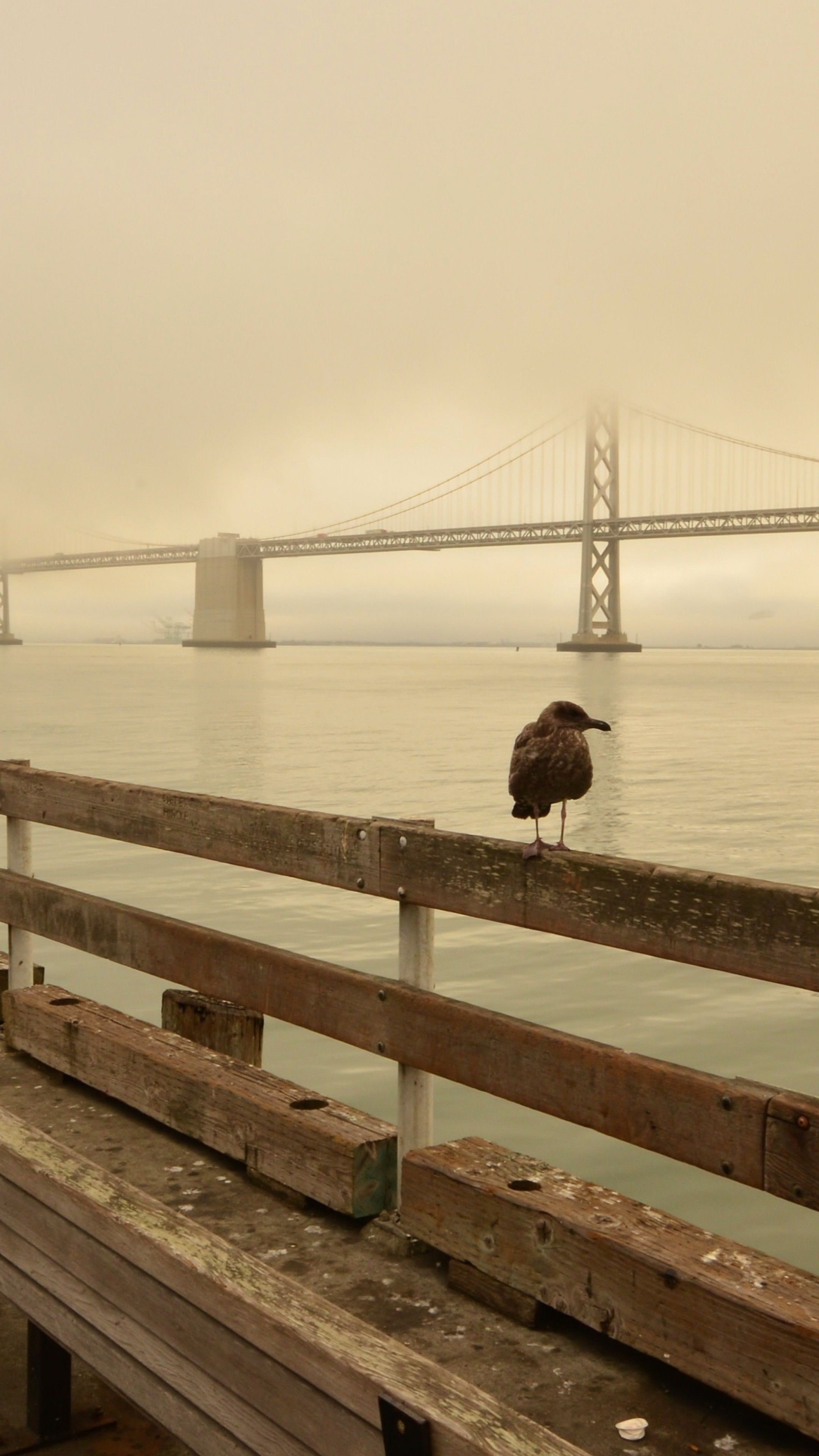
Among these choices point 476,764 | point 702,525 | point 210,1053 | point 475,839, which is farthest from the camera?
point 702,525

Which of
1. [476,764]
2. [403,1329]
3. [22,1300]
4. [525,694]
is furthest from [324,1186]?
[525,694]

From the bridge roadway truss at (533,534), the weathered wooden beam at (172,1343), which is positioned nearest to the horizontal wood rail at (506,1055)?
the weathered wooden beam at (172,1343)

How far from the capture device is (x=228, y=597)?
99.3 meters

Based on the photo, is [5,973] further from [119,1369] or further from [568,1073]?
[568,1073]

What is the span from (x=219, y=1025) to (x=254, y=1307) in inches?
72.6

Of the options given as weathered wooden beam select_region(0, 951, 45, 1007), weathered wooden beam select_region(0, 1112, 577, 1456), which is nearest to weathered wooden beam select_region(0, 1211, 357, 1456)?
weathered wooden beam select_region(0, 1112, 577, 1456)

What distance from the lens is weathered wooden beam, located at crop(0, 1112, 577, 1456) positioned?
1.54m

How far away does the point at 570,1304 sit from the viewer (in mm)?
2248

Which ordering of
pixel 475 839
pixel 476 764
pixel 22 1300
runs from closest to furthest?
pixel 22 1300, pixel 475 839, pixel 476 764

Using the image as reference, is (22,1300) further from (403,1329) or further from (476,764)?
(476,764)

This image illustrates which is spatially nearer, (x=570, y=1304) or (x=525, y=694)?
(x=570, y=1304)

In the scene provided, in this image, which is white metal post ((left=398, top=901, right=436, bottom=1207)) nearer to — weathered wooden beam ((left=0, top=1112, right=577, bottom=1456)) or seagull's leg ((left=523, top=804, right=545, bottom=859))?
seagull's leg ((left=523, top=804, right=545, bottom=859))

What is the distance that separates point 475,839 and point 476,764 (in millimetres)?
22506

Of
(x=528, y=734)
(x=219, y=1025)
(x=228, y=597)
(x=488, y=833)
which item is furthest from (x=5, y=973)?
(x=228, y=597)
